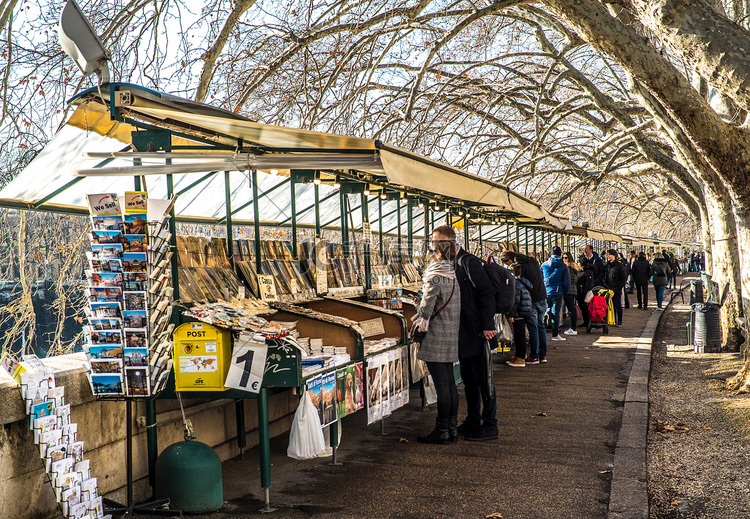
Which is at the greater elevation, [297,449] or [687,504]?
[297,449]

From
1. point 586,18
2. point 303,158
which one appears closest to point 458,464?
point 303,158

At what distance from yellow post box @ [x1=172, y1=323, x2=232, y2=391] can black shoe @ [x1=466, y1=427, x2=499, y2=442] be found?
2.87 meters

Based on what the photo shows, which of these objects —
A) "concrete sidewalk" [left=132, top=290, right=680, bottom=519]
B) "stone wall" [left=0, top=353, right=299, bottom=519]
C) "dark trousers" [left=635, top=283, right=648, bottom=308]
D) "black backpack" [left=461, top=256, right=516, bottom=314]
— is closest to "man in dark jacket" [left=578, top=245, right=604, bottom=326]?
"dark trousers" [left=635, top=283, right=648, bottom=308]

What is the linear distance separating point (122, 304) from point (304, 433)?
154 cm

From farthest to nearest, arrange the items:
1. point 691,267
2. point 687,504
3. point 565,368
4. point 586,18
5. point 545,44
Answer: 1. point 691,267
2. point 545,44
3. point 565,368
4. point 586,18
5. point 687,504

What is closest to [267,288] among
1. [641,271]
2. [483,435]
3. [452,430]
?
[452,430]

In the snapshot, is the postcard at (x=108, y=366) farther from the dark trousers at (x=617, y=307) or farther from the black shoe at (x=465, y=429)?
the dark trousers at (x=617, y=307)

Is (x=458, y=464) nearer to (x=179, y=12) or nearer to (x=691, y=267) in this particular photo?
(x=179, y=12)

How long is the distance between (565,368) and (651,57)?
228 inches

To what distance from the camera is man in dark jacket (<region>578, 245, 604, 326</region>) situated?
1675cm

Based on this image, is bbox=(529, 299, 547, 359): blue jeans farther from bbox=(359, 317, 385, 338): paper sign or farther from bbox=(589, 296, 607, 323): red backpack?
bbox=(359, 317, 385, 338): paper sign

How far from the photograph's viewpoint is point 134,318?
14.5 feet

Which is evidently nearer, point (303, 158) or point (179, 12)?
point (303, 158)

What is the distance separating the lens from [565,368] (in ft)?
36.2
